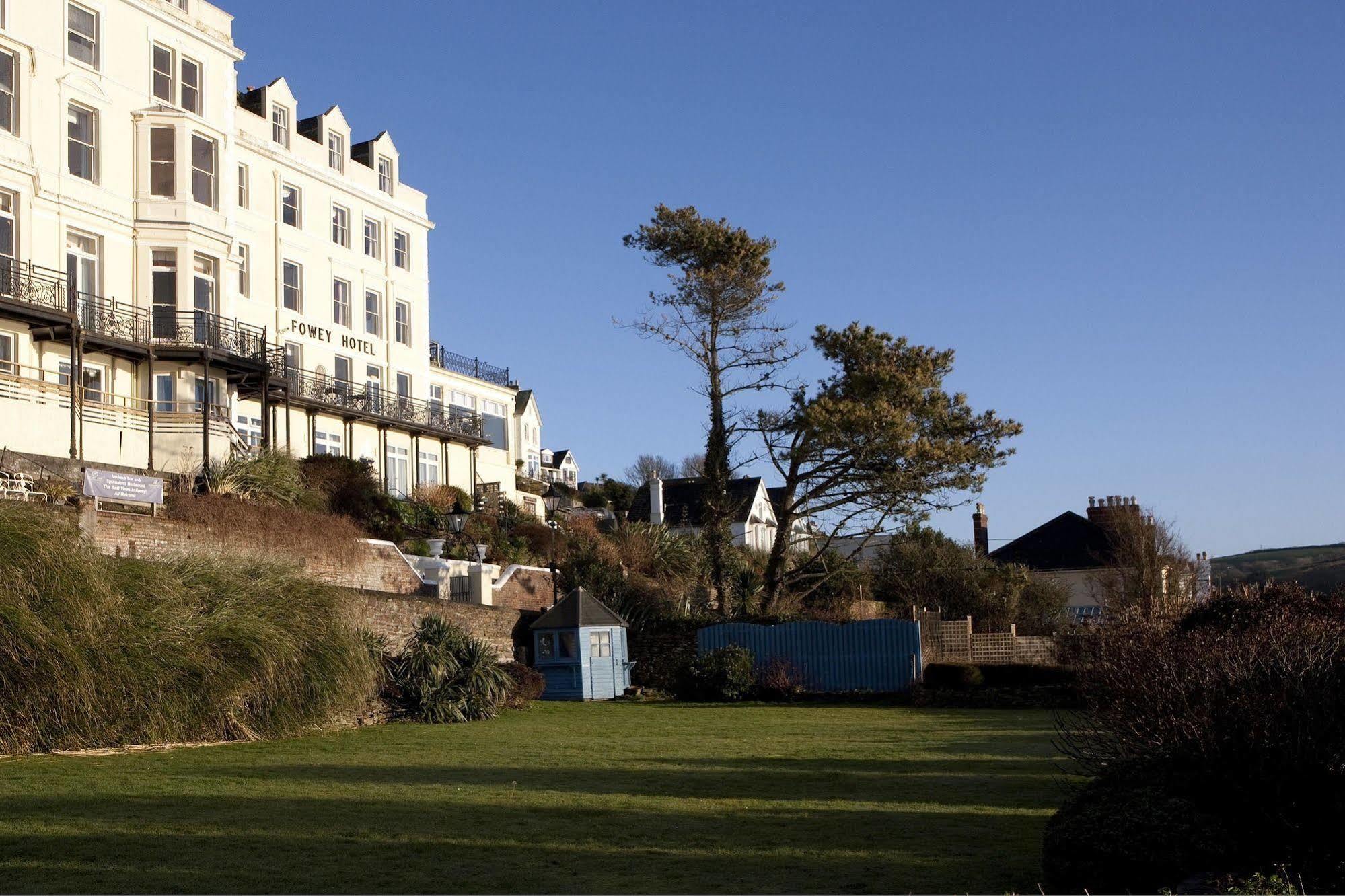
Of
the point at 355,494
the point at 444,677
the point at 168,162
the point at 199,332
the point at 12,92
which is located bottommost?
the point at 444,677

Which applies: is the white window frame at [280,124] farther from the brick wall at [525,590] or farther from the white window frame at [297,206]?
the brick wall at [525,590]

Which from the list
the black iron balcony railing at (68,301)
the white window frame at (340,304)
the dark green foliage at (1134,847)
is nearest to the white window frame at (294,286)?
the white window frame at (340,304)

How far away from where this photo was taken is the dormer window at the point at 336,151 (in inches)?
1756

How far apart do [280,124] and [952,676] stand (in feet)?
87.5

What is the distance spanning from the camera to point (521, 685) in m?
27.0

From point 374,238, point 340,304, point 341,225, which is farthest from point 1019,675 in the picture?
point 374,238

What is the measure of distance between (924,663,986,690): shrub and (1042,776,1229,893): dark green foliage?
22.7m

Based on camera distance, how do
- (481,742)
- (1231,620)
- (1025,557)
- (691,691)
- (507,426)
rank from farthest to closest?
1. (1025,557)
2. (507,426)
3. (691,691)
4. (481,742)
5. (1231,620)

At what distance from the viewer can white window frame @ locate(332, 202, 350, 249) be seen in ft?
146

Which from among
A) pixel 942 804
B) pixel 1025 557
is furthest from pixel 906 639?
pixel 1025 557

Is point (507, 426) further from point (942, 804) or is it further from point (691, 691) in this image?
point (942, 804)

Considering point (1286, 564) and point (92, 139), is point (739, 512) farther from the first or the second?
point (92, 139)

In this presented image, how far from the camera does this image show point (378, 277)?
46.4 metres

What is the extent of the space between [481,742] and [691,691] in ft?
43.4
